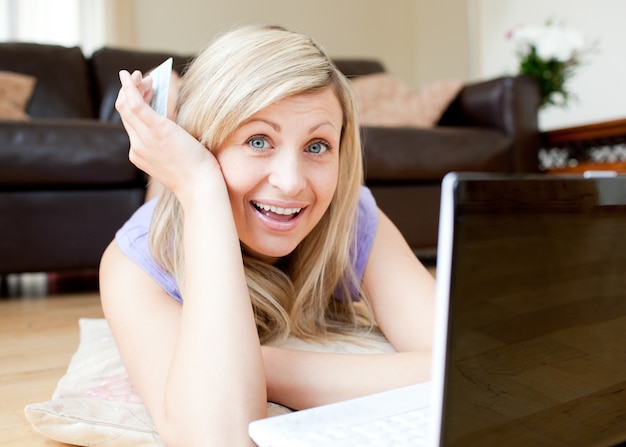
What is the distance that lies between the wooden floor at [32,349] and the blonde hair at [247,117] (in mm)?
300

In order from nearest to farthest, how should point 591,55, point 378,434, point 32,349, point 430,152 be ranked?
point 378,434
point 32,349
point 430,152
point 591,55

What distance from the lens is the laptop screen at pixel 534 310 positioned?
0.42m

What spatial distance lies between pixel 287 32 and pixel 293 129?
0.56ft

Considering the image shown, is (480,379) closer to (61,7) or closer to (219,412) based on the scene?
(219,412)

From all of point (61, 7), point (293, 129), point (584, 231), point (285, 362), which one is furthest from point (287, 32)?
point (61, 7)

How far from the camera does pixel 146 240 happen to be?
959mm

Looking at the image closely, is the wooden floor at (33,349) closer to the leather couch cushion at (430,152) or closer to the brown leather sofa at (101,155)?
the brown leather sofa at (101,155)

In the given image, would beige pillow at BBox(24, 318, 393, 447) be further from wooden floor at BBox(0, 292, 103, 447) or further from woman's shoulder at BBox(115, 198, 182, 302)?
woman's shoulder at BBox(115, 198, 182, 302)

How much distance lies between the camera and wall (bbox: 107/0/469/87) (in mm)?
4160

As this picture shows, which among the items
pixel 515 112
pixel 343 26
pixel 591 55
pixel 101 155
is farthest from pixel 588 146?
pixel 343 26

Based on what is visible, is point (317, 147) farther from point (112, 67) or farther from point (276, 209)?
point (112, 67)

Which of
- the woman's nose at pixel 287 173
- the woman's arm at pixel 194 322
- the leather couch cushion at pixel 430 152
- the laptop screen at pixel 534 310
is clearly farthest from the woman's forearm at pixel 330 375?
the leather couch cushion at pixel 430 152

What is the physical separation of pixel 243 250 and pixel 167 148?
10.0 inches

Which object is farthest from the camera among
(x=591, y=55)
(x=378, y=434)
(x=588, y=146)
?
(x=591, y=55)
